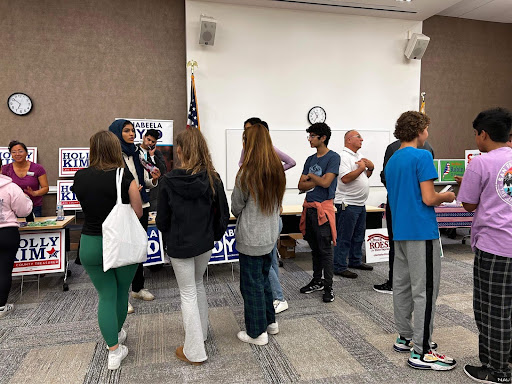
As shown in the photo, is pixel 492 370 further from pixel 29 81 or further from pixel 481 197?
pixel 29 81

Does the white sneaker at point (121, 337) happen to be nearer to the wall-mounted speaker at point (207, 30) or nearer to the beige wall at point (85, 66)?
the beige wall at point (85, 66)

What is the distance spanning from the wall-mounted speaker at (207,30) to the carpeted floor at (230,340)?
3.67m

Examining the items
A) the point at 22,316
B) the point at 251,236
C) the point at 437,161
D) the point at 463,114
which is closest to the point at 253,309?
the point at 251,236

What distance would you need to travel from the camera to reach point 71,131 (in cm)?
538

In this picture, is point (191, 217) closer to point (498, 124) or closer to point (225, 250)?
point (498, 124)

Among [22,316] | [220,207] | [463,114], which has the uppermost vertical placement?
[463,114]

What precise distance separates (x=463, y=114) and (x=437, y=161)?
3.63ft

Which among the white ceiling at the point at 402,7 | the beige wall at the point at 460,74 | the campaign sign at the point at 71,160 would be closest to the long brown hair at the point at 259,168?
the campaign sign at the point at 71,160

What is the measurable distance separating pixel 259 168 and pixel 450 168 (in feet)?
19.4

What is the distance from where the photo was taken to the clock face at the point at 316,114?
605cm

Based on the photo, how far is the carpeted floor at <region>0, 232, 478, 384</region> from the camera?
2150 mm

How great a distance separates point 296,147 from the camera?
6.06m

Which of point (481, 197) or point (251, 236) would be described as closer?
point (481, 197)

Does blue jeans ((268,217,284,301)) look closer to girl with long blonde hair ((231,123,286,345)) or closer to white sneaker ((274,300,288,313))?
white sneaker ((274,300,288,313))
